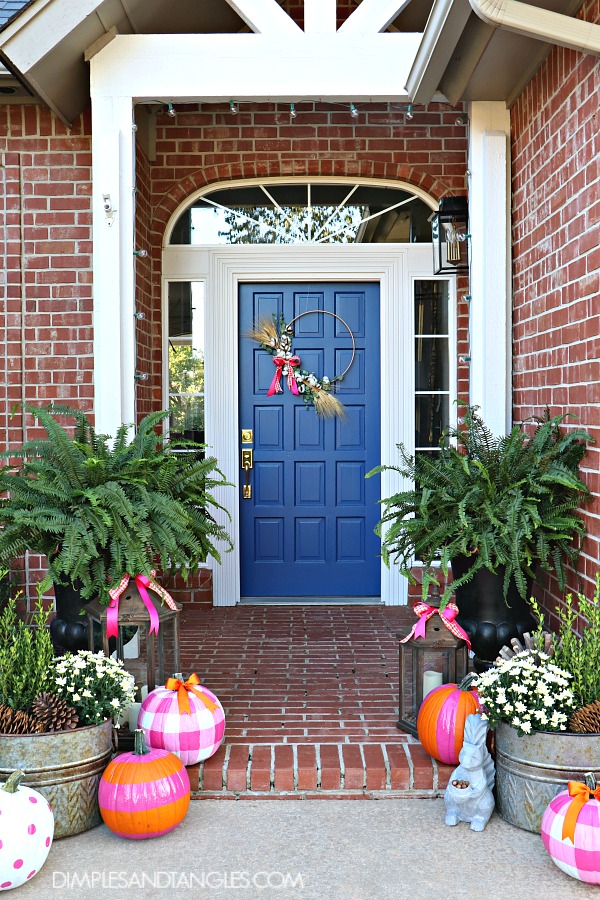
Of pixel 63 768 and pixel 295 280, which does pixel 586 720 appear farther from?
pixel 295 280

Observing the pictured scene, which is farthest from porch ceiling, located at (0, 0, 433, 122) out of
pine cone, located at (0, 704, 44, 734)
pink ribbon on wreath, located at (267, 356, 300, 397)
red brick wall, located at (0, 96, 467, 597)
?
pine cone, located at (0, 704, 44, 734)

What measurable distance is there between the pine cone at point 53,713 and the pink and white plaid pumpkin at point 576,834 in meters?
1.56

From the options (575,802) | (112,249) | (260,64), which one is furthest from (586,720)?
(260,64)

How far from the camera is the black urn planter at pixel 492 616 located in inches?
146

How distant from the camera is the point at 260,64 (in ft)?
13.7

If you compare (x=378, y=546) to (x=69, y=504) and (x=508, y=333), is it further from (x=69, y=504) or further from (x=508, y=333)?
(x=69, y=504)

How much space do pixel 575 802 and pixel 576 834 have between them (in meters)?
0.09

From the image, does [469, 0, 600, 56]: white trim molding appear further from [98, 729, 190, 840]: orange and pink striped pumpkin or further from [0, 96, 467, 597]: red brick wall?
[98, 729, 190, 840]: orange and pink striped pumpkin

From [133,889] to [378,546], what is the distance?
139 inches

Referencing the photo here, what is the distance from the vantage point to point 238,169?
5719mm

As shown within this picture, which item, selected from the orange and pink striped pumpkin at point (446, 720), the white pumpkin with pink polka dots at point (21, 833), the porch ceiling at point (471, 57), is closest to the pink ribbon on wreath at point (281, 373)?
the porch ceiling at point (471, 57)

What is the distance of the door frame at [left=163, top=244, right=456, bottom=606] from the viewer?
5805 millimetres

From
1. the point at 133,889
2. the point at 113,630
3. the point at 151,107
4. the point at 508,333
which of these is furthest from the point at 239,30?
the point at 133,889

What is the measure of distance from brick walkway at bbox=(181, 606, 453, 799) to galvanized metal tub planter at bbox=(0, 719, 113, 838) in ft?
1.35
